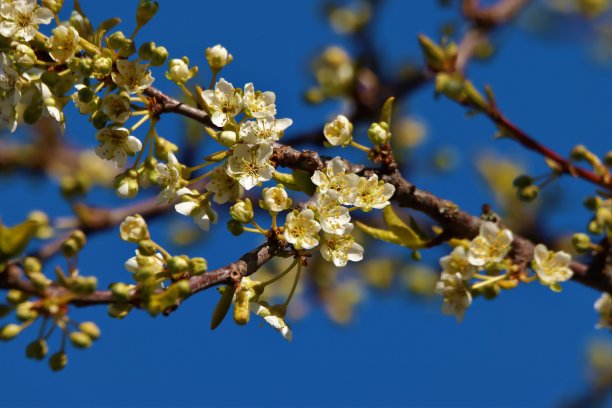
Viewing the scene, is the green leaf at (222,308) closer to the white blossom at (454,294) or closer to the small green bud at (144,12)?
the white blossom at (454,294)

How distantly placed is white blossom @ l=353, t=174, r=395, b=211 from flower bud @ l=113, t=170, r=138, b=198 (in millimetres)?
552

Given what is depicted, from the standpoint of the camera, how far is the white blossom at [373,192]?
1.93 m

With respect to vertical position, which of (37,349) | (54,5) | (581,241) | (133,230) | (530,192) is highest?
(530,192)

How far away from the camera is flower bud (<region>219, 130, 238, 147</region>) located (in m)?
1.83

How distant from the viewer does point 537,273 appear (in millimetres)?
2039

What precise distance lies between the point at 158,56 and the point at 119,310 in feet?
2.02

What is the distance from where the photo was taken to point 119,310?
5.37 ft

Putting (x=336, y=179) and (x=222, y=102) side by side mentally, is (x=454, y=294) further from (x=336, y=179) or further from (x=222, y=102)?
(x=222, y=102)

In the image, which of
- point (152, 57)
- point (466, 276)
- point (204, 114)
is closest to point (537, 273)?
point (466, 276)

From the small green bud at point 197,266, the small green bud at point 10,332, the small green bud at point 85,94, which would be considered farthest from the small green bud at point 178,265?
the small green bud at point 85,94

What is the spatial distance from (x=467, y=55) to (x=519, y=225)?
3.40ft

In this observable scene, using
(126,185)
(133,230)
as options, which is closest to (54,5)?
(126,185)

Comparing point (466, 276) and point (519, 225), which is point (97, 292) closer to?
point (466, 276)

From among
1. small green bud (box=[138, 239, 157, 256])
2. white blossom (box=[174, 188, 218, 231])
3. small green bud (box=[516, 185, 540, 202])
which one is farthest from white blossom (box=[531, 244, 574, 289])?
small green bud (box=[138, 239, 157, 256])
